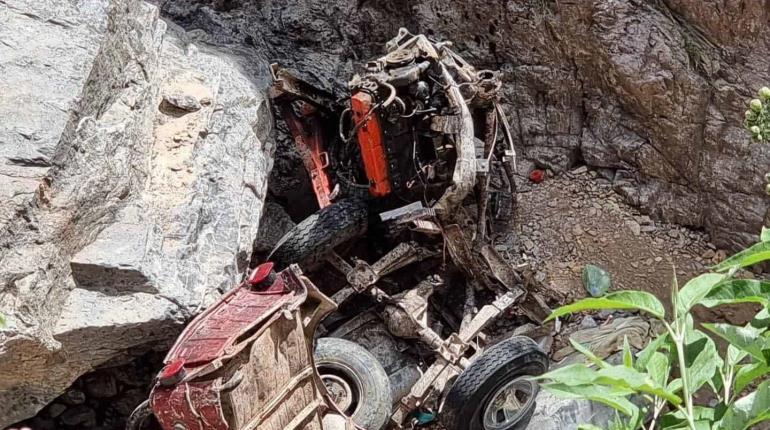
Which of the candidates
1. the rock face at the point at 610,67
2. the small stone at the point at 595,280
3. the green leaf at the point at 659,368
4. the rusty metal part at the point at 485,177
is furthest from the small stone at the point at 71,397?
the green leaf at the point at 659,368

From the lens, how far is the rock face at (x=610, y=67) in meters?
5.31

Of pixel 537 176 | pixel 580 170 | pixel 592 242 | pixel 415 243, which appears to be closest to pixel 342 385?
pixel 415 243

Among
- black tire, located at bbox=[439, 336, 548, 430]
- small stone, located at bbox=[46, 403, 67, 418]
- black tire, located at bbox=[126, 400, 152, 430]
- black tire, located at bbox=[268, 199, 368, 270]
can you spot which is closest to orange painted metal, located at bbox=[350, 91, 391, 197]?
black tire, located at bbox=[268, 199, 368, 270]

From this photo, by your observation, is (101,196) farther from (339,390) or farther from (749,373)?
(749,373)

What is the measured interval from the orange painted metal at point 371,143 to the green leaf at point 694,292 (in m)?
3.68

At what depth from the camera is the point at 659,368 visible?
115cm

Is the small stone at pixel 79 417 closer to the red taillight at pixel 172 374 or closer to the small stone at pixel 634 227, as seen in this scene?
the red taillight at pixel 172 374

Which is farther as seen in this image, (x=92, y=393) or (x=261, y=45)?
(x=261, y=45)

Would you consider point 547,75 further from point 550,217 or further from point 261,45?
point 261,45

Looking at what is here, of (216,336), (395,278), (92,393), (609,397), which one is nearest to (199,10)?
(395,278)

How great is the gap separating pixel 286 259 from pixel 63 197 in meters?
1.49

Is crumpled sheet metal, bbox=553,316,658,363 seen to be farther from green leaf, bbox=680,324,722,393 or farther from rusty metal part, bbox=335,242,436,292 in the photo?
green leaf, bbox=680,324,722,393

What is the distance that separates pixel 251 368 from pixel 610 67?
394cm

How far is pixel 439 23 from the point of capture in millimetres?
6430
